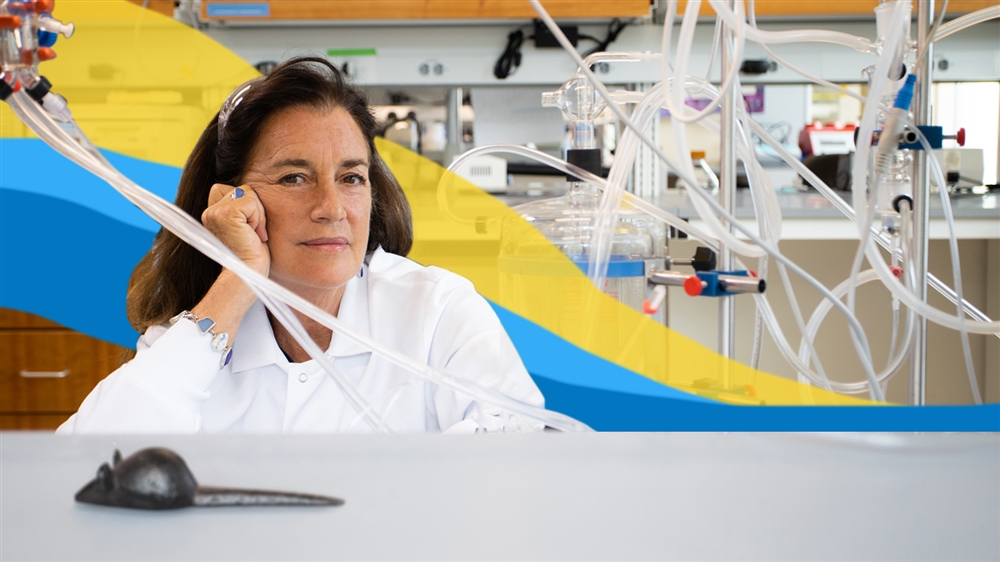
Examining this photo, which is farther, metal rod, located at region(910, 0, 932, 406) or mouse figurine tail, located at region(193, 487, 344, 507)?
metal rod, located at region(910, 0, 932, 406)

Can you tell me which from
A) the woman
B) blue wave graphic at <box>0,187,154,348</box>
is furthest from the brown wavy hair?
blue wave graphic at <box>0,187,154,348</box>

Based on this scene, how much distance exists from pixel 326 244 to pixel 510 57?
5.85ft

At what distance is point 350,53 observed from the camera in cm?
272

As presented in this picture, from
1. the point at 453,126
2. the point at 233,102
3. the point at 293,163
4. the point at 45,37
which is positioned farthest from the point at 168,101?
the point at 45,37

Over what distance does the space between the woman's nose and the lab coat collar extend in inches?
4.1

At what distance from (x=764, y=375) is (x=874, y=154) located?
0.21 m

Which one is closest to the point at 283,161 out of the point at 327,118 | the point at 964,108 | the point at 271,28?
the point at 327,118

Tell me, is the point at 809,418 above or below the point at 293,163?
below

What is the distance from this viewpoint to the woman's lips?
106 centimetres

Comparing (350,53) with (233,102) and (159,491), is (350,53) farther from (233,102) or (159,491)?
(159,491)

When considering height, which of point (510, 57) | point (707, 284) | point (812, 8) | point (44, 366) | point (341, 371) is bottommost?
point (44, 366)

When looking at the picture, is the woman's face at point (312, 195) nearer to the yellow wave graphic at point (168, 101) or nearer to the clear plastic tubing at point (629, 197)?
the clear plastic tubing at point (629, 197)

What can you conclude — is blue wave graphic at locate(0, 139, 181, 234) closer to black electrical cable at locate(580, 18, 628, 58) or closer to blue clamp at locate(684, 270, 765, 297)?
black electrical cable at locate(580, 18, 628, 58)

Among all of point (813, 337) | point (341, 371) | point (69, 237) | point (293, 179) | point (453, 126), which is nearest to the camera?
point (813, 337)
